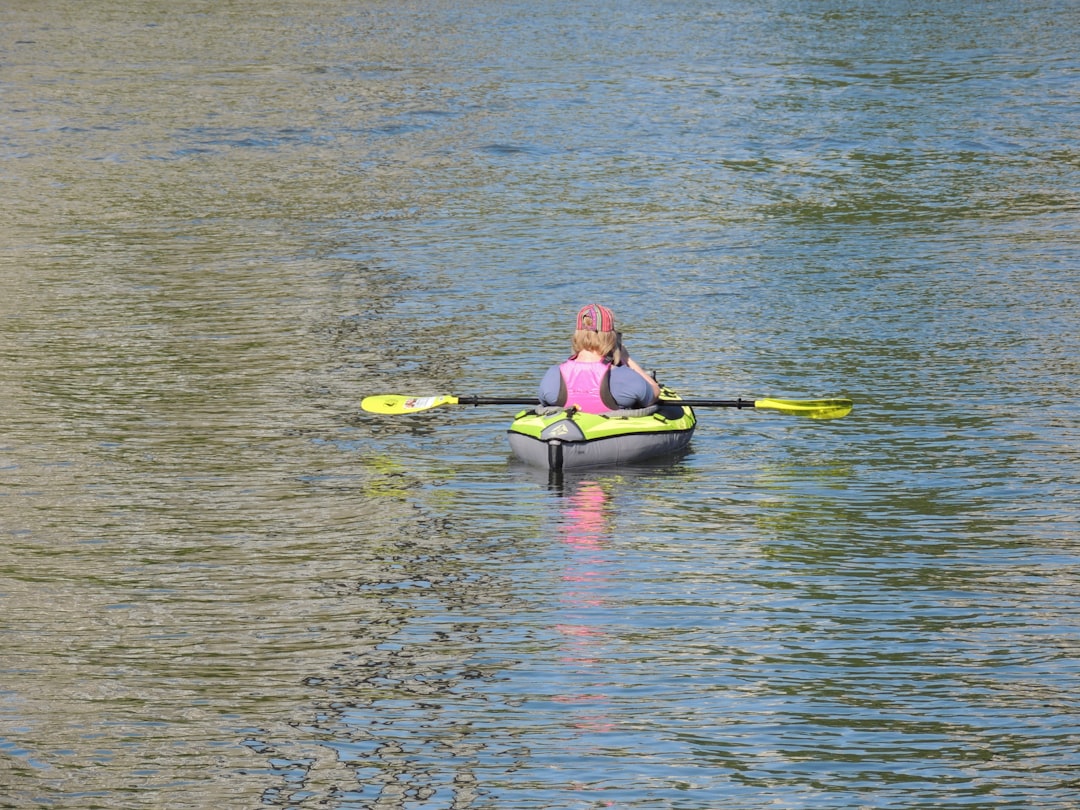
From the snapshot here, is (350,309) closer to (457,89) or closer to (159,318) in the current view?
(159,318)

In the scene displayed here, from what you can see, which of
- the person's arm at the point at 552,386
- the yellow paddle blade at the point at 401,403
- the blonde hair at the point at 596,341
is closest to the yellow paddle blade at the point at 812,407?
the blonde hair at the point at 596,341

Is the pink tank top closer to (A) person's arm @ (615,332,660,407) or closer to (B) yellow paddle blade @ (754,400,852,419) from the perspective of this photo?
(A) person's arm @ (615,332,660,407)

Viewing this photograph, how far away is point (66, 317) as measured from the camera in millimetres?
21828

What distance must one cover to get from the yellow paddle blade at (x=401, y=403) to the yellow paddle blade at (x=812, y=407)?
108 inches

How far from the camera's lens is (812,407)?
16125 millimetres

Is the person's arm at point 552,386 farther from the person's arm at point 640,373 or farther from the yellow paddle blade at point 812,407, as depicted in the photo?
the yellow paddle blade at point 812,407

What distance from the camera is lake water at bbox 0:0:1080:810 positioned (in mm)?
9250

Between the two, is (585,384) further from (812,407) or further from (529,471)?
(812,407)

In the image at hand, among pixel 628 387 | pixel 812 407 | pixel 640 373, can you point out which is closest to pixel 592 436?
pixel 628 387

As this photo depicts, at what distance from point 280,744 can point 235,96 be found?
34.4 metres

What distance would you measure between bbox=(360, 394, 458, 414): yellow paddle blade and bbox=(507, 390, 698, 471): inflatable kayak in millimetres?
1233

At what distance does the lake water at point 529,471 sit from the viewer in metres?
9.25

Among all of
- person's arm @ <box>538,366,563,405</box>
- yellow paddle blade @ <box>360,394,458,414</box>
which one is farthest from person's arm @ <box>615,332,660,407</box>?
yellow paddle blade @ <box>360,394,458,414</box>

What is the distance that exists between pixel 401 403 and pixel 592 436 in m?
2.42
